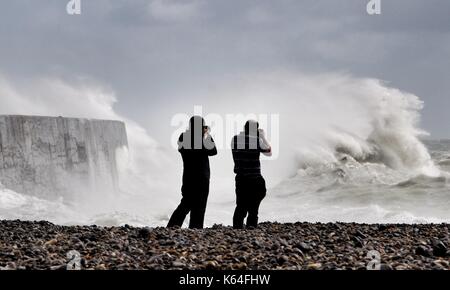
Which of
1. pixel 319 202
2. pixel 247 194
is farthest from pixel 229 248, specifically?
pixel 319 202

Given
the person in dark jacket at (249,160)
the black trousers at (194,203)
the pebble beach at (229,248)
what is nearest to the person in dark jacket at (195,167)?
the black trousers at (194,203)

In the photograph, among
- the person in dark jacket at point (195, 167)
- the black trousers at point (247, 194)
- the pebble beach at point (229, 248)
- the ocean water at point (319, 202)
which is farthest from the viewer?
the ocean water at point (319, 202)

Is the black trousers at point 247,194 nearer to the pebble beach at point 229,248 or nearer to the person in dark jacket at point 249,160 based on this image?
the person in dark jacket at point 249,160

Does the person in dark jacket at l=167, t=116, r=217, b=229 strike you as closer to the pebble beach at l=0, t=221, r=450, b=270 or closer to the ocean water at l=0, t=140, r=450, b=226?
the pebble beach at l=0, t=221, r=450, b=270

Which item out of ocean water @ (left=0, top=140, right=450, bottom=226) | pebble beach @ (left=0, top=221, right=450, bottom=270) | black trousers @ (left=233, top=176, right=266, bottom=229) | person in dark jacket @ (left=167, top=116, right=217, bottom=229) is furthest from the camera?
ocean water @ (left=0, top=140, right=450, bottom=226)

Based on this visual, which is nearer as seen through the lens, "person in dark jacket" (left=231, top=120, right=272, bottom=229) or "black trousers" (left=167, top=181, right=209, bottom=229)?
"person in dark jacket" (left=231, top=120, right=272, bottom=229)

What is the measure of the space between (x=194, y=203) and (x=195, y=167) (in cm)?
56

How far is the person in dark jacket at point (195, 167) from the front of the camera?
10.2m

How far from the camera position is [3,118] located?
18031mm

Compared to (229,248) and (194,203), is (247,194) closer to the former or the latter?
(194,203)

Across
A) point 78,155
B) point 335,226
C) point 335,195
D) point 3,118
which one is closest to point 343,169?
point 335,195

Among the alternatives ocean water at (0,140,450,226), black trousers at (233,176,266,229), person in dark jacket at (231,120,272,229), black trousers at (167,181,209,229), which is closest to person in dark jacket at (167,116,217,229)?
black trousers at (167,181,209,229)

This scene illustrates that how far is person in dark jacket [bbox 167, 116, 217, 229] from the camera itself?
33.3 feet
